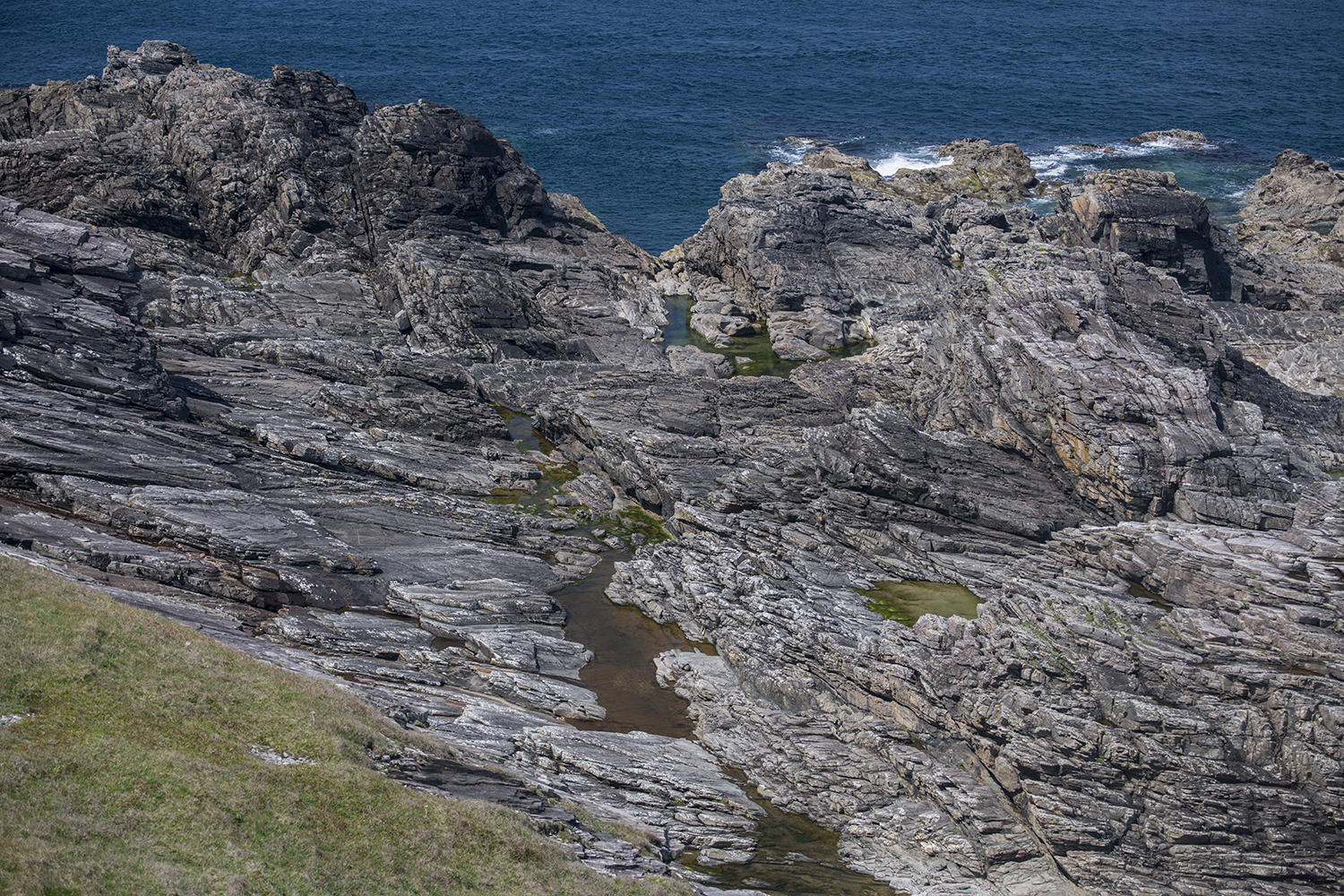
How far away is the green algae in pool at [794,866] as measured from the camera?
31016 millimetres

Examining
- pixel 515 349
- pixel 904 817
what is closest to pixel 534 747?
pixel 904 817

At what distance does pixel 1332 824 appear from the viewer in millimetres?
30516

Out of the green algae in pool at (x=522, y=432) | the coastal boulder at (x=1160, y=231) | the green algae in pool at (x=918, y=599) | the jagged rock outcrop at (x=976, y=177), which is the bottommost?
the green algae in pool at (x=918, y=599)

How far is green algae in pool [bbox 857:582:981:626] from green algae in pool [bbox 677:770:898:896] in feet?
39.6

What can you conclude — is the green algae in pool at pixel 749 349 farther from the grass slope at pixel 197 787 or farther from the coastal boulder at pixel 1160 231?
the grass slope at pixel 197 787

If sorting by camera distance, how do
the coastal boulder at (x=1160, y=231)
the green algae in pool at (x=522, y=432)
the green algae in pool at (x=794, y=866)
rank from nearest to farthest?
1. the green algae in pool at (x=794, y=866)
2. the green algae in pool at (x=522, y=432)
3. the coastal boulder at (x=1160, y=231)

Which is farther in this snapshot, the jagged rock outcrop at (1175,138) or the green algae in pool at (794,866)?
the jagged rock outcrop at (1175,138)

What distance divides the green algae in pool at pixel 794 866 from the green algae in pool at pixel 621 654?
6.39m

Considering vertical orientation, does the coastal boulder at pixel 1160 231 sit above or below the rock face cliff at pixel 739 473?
above

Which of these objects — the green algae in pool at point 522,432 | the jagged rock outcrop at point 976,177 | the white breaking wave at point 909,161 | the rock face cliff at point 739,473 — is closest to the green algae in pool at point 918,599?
the rock face cliff at point 739,473

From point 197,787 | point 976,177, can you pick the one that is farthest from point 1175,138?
point 197,787

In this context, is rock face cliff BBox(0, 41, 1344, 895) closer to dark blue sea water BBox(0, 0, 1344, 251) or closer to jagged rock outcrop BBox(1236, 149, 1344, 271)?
jagged rock outcrop BBox(1236, 149, 1344, 271)

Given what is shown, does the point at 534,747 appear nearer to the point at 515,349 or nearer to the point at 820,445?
the point at 820,445

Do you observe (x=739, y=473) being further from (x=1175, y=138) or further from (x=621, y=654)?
(x=1175, y=138)
